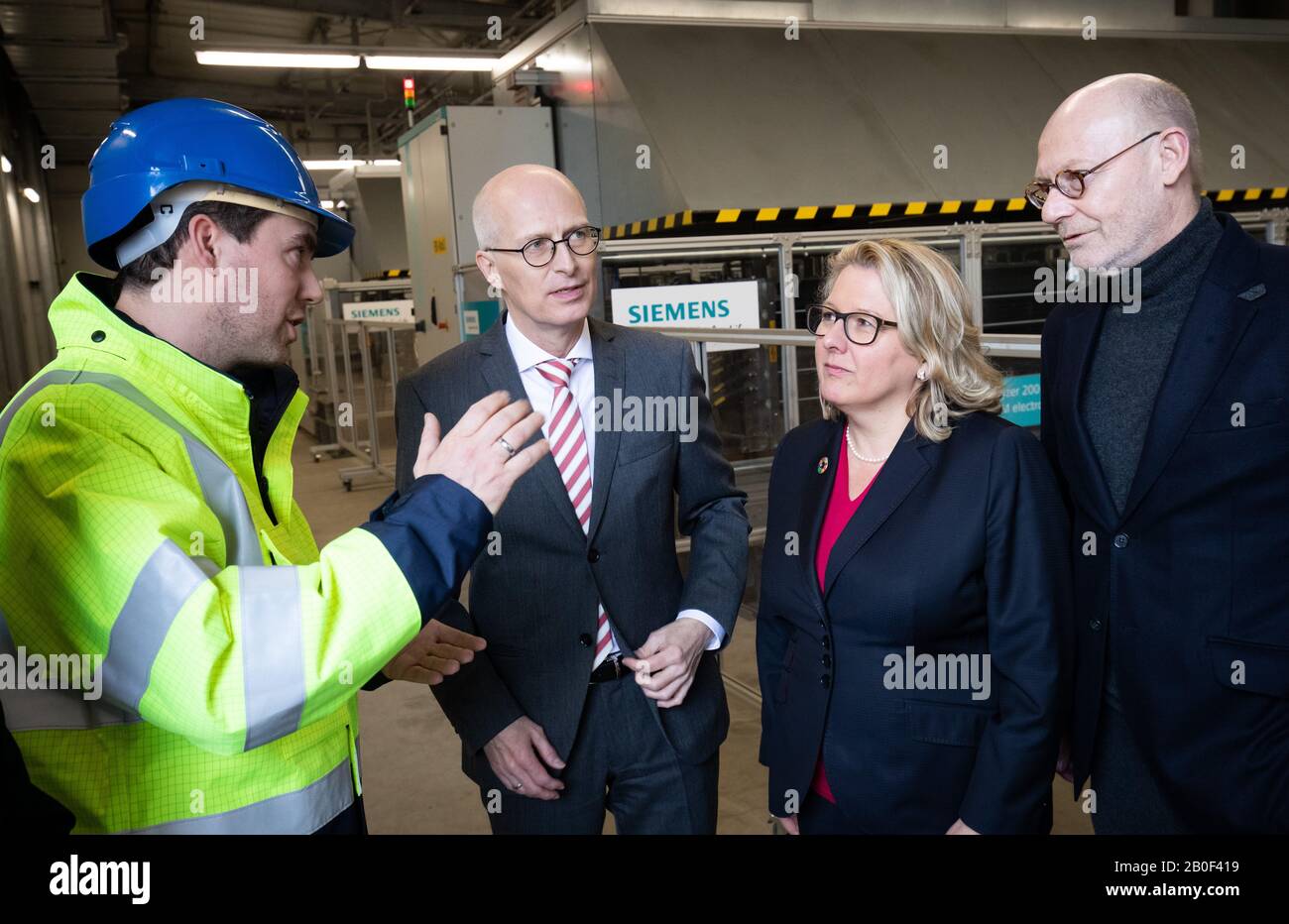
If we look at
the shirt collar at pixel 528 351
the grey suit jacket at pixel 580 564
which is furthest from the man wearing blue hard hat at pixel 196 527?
the shirt collar at pixel 528 351

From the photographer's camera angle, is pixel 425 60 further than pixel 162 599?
Yes

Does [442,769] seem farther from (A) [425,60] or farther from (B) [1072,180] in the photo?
(A) [425,60]

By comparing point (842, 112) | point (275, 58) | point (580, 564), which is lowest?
point (580, 564)

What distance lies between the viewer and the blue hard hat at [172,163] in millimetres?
1197

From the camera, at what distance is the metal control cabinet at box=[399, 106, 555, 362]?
5.68 m

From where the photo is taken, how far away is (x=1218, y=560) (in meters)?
1.41

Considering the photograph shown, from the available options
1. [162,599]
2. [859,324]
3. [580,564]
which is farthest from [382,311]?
[162,599]

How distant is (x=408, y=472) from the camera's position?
1.73 m

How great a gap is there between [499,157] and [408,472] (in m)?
4.59

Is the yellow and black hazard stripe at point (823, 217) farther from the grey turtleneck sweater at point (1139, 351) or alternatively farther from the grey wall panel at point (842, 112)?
the grey turtleneck sweater at point (1139, 351)

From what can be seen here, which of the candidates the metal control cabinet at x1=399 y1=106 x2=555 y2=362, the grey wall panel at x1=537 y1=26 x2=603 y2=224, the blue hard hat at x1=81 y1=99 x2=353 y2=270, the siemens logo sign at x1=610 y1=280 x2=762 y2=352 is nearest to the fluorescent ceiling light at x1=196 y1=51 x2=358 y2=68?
the metal control cabinet at x1=399 y1=106 x2=555 y2=362

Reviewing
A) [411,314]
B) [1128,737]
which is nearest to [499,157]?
[411,314]

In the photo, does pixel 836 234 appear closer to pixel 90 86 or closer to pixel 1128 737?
pixel 1128 737

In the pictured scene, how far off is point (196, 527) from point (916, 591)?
3.49ft
